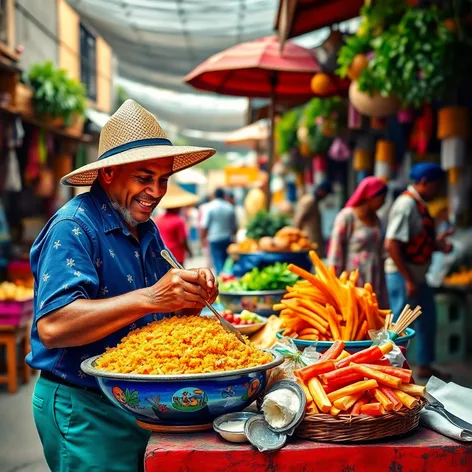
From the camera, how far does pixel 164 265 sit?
103 inches

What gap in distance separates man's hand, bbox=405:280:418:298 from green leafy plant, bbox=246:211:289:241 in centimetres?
156

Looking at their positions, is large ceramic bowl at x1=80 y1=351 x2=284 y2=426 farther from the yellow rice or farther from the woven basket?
the woven basket

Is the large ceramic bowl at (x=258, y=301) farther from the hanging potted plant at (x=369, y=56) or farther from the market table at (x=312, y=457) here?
the hanging potted plant at (x=369, y=56)

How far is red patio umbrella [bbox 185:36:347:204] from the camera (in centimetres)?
Answer: 655

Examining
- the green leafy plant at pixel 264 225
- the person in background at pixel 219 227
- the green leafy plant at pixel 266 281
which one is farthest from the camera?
A: the person in background at pixel 219 227


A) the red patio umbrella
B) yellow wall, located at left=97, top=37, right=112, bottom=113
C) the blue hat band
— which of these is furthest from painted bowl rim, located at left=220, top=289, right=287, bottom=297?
yellow wall, located at left=97, top=37, right=112, bottom=113

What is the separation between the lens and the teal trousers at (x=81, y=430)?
7.20ft

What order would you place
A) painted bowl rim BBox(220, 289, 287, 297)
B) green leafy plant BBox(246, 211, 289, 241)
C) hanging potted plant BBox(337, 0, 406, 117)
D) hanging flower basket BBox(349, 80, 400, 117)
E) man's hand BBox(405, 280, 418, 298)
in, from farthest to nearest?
green leafy plant BBox(246, 211, 289, 241)
hanging flower basket BBox(349, 80, 400, 117)
hanging potted plant BBox(337, 0, 406, 117)
man's hand BBox(405, 280, 418, 298)
painted bowl rim BBox(220, 289, 287, 297)

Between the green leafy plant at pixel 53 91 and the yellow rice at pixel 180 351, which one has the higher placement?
the green leafy plant at pixel 53 91

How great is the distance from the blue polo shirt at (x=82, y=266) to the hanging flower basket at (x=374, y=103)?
4.45 meters

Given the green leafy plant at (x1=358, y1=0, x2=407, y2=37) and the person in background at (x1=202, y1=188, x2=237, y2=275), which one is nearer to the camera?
the green leafy plant at (x1=358, y1=0, x2=407, y2=37)

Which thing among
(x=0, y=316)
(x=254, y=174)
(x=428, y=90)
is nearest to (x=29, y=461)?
(x=0, y=316)

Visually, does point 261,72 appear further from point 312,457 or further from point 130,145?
point 312,457

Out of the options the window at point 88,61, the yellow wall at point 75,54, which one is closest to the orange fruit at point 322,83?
the yellow wall at point 75,54
